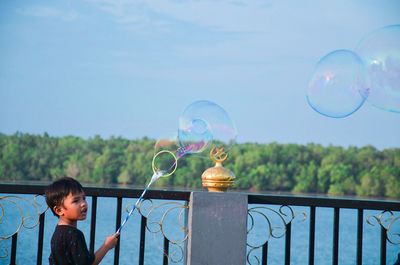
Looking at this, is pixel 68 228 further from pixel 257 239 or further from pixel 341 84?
pixel 257 239

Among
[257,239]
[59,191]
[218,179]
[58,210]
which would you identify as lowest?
[257,239]

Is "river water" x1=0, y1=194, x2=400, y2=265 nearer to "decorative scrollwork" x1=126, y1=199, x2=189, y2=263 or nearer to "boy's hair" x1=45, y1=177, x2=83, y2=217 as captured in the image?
"decorative scrollwork" x1=126, y1=199, x2=189, y2=263

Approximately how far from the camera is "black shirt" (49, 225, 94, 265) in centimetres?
285

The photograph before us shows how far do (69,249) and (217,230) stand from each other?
54.8 inches

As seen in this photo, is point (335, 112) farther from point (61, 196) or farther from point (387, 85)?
point (61, 196)

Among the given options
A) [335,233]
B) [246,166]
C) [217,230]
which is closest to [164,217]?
[217,230]

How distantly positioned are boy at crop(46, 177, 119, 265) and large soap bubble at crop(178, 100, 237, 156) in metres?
1.56

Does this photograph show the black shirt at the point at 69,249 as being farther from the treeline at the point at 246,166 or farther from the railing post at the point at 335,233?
the treeline at the point at 246,166

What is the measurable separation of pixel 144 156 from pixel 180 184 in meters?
4.86

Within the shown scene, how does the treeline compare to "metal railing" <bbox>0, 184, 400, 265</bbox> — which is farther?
the treeline

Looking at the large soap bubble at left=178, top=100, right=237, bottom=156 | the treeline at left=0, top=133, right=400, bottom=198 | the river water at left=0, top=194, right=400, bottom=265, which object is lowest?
the river water at left=0, top=194, right=400, bottom=265

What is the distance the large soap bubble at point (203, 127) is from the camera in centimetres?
448

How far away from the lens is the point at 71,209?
2.96 m

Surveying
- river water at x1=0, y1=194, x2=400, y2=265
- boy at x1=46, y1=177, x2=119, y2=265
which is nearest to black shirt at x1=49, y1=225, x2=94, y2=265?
boy at x1=46, y1=177, x2=119, y2=265
